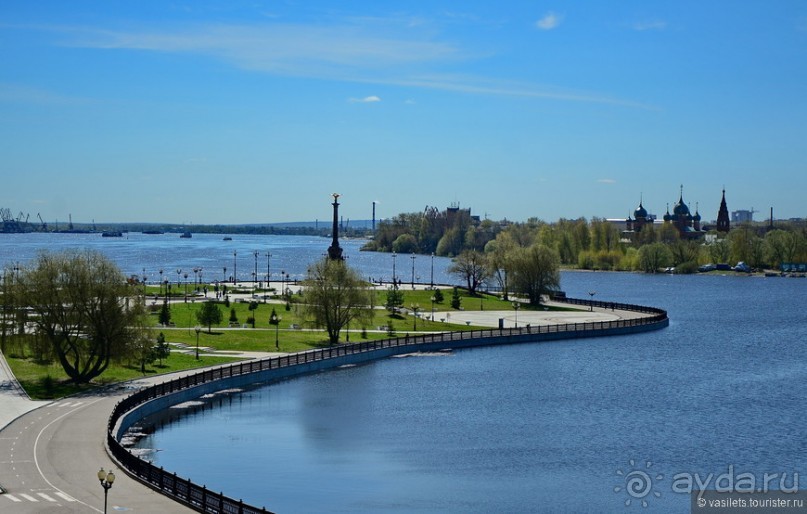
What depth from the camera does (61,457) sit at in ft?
129

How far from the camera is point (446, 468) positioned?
1735 inches

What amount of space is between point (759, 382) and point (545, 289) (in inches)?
2060

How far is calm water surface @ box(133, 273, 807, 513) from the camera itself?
133 ft

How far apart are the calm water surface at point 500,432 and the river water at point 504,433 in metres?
0.12

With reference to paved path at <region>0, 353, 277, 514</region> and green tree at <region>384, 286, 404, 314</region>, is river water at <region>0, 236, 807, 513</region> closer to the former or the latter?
paved path at <region>0, 353, 277, 514</region>

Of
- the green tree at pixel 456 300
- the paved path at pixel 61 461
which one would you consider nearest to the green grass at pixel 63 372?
the paved path at pixel 61 461

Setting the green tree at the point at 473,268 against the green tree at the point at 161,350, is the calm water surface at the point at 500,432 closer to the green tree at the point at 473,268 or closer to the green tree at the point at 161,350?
the green tree at the point at 161,350

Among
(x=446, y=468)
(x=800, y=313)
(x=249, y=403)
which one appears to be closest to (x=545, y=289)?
(x=800, y=313)

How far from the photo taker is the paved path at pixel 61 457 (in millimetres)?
33344

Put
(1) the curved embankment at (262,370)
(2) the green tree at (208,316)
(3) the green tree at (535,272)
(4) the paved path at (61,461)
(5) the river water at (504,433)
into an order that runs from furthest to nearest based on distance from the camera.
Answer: (3) the green tree at (535,272) → (2) the green tree at (208,316) → (5) the river water at (504,433) → (1) the curved embankment at (262,370) → (4) the paved path at (61,461)

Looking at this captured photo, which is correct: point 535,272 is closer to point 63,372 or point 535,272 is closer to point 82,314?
point 63,372

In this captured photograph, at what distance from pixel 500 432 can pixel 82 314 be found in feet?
79.1

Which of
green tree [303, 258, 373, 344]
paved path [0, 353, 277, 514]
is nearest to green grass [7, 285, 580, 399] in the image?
green tree [303, 258, 373, 344]

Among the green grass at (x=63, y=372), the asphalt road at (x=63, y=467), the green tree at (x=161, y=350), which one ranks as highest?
→ the green tree at (x=161, y=350)
